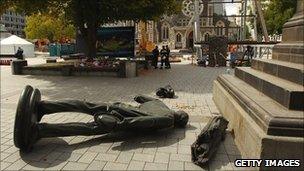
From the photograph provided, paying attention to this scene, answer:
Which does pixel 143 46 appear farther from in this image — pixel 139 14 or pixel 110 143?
pixel 110 143

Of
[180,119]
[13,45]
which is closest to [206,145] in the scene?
[180,119]

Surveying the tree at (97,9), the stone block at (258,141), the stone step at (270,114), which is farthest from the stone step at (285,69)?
the tree at (97,9)

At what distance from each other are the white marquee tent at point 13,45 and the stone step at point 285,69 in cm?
3307

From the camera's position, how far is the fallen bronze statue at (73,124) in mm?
4887

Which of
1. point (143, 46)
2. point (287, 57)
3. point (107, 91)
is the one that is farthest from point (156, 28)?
point (287, 57)

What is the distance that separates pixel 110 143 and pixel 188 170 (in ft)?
5.72

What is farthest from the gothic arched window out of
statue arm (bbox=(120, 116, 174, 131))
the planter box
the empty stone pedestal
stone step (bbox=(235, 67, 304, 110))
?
statue arm (bbox=(120, 116, 174, 131))

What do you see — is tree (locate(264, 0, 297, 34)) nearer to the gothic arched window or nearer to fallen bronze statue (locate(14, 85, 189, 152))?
the gothic arched window

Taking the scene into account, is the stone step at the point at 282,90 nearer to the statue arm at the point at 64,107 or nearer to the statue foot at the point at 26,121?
the statue arm at the point at 64,107

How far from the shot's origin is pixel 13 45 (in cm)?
3575

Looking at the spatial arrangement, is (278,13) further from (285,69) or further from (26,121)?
(26,121)

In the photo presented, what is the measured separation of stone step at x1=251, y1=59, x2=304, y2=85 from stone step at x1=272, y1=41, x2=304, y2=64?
14 centimetres

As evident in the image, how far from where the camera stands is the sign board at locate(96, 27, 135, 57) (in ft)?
70.8

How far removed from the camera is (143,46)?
104 feet
